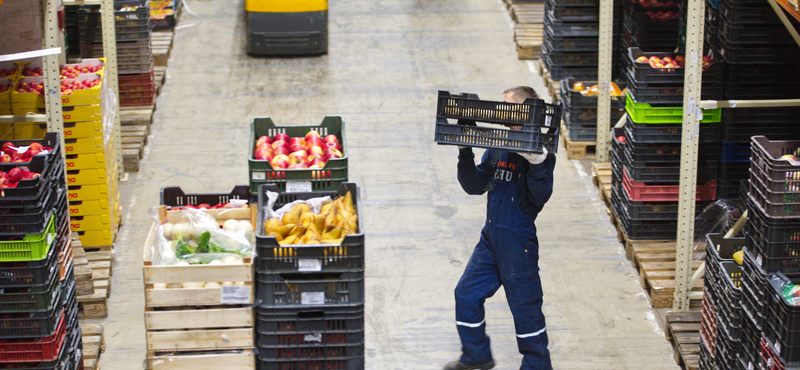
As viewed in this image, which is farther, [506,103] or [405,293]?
[405,293]

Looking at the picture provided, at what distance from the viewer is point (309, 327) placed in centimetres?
545

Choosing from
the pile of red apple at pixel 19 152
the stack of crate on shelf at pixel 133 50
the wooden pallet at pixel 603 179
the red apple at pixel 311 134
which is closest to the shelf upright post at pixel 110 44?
the stack of crate on shelf at pixel 133 50

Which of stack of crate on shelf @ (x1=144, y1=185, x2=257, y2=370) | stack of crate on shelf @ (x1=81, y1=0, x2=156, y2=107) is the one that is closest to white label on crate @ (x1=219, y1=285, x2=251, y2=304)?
stack of crate on shelf @ (x1=144, y1=185, x2=257, y2=370)

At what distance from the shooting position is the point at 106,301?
26.9 ft

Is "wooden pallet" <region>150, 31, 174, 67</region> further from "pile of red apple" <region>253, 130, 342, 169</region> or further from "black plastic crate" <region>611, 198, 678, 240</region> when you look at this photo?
A: "black plastic crate" <region>611, 198, 678, 240</region>

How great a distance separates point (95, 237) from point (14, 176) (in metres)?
3.00

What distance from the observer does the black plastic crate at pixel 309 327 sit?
5.41 meters

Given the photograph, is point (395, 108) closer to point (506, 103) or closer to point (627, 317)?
point (627, 317)

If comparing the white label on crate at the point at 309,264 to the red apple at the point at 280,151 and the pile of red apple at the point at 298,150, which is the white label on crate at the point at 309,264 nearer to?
the pile of red apple at the point at 298,150

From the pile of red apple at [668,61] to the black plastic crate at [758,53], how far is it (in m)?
0.25

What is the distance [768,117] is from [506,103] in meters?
3.69

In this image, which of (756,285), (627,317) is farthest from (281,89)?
(756,285)

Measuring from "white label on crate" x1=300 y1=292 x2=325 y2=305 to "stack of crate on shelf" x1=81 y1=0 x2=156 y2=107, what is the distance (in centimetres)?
732

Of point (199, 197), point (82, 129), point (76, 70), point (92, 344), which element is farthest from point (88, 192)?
point (199, 197)
